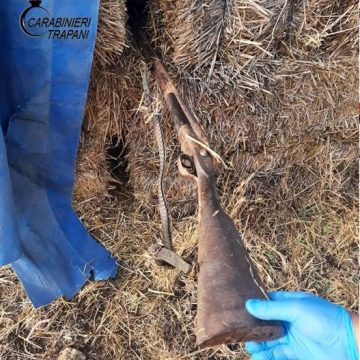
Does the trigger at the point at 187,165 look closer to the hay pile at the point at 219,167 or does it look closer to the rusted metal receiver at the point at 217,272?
the rusted metal receiver at the point at 217,272

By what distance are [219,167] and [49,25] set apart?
0.98 meters

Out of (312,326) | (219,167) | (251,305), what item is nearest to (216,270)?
(251,305)

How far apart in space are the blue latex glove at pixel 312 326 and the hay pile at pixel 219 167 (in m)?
0.79

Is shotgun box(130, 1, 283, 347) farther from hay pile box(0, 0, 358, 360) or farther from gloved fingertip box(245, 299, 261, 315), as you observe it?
hay pile box(0, 0, 358, 360)

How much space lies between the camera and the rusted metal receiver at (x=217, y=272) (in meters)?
1.24

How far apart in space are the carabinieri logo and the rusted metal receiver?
433 millimetres

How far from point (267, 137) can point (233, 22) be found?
0.54 m

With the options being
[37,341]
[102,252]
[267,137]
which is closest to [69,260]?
[102,252]

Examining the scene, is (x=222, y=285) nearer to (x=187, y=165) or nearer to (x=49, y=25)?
(x=187, y=165)

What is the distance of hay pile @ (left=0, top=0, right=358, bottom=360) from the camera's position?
1.89 meters

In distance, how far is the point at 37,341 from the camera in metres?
2.12

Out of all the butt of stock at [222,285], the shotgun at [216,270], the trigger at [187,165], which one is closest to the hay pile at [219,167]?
the shotgun at [216,270]

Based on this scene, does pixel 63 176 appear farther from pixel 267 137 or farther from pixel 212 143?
pixel 267 137

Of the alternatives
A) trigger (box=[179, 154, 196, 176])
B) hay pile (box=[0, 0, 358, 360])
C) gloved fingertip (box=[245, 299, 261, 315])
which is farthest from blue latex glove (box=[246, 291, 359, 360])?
hay pile (box=[0, 0, 358, 360])
